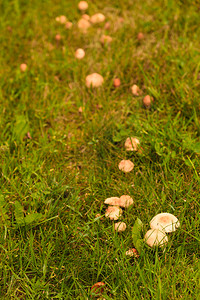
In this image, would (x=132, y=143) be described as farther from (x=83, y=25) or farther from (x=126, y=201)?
(x=83, y=25)

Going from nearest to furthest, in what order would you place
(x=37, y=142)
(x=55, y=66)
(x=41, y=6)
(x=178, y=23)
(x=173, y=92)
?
(x=37, y=142) → (x=173, y=92) → (x=55, y=66) → (x=178, y=23) → (x=41, y=6)

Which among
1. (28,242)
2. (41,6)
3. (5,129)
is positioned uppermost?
(41,6)

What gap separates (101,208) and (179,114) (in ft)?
3.76

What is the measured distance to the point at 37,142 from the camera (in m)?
2.89

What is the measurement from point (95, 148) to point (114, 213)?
0.72 metres

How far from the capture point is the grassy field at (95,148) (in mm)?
2043

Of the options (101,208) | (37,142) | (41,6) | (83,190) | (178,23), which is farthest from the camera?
(41,6)

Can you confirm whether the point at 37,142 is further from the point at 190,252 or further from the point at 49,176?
the point at 190,252

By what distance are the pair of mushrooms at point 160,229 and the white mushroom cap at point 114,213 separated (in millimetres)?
237

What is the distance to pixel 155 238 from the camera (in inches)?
81.6

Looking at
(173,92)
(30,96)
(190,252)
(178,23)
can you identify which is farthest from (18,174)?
(178,23)

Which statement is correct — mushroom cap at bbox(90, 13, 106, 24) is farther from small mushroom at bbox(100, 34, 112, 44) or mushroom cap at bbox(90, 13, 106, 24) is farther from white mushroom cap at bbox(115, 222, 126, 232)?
white mushroom cap at bbox(115, 222, 126, 232)

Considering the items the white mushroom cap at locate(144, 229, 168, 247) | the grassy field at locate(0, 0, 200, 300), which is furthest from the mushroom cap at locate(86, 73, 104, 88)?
the white mushroom cap at locate(144, 229, 168, 247)

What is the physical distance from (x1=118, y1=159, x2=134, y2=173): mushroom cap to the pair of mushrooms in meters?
0.51
